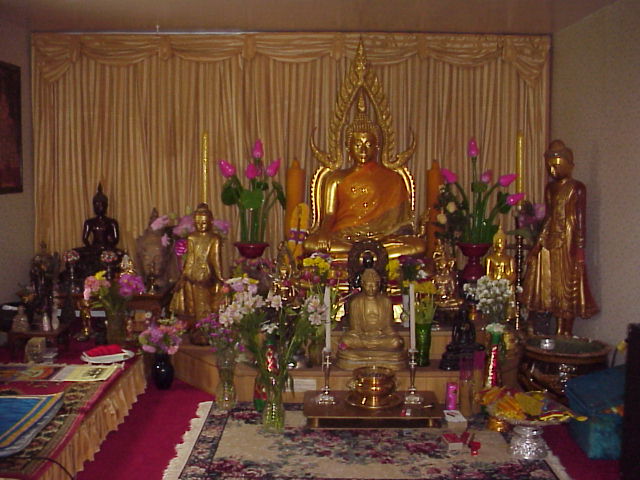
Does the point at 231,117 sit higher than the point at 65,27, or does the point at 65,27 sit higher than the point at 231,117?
the point at 65,27

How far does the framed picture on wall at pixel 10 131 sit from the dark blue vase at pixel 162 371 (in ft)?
7.80

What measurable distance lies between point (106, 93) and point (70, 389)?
392 centimetres

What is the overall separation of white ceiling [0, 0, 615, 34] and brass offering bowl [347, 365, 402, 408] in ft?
9.68

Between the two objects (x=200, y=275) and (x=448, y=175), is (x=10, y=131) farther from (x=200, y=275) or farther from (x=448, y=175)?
(x=448, y=175)

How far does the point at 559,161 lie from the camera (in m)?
5.34

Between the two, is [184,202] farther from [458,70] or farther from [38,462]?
[38,462]

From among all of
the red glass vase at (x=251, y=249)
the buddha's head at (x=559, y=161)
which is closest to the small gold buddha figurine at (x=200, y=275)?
the red glass vase at (x=251, y=249)

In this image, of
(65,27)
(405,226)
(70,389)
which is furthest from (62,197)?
(70,389)

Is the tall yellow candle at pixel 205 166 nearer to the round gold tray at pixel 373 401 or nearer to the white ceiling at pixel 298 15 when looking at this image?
the white ceiling at pixel 298 15

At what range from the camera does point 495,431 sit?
13.8ft

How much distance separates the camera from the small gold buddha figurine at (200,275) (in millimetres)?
5562

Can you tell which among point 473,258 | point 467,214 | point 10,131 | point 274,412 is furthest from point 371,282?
point 10,131

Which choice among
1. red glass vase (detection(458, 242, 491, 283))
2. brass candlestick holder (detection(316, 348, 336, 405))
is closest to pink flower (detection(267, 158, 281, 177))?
red glass vase (detection(458, 242, 491, 283))

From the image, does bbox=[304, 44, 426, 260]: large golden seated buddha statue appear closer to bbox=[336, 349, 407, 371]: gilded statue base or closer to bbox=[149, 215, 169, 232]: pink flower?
bbox=[149, 215, 169, 232]: pink flower
